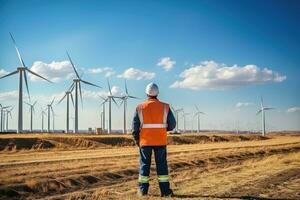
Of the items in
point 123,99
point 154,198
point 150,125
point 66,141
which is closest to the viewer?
point 154,198

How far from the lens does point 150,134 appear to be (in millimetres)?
9547

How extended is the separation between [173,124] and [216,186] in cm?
208

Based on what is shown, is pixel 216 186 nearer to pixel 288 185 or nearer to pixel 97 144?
pixel 288 185

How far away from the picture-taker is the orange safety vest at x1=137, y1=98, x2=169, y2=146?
952 cm

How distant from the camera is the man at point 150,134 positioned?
9.45m

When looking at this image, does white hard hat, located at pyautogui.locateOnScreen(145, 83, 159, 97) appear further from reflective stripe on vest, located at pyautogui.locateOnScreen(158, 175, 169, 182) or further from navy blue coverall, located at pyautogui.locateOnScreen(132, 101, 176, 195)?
reflective stripe on vest, located at pyautogui.locateOnScreen(158, 175, 169, 182)

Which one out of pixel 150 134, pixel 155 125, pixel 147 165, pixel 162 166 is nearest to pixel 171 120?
pixel 155 125

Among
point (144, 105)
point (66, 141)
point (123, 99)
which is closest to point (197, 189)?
point (144, 105)

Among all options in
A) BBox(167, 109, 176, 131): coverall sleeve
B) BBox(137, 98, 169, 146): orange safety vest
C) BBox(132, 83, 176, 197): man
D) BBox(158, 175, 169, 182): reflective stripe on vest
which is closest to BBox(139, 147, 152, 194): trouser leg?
BBox(132, 83, 176, 197): man

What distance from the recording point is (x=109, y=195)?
9766mm

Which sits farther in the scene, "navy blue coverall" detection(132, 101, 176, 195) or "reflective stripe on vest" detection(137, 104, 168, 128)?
"reflective stripe on vest" detection(137, 104, 168, 128)

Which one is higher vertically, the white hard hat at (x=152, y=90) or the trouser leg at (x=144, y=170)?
the white hard hat at (x=152, y=90)

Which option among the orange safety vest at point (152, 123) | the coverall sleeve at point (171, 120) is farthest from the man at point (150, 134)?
the coverall sleeve at point (171, 120)

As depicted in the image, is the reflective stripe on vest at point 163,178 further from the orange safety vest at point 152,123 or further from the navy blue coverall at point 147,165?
the orange safety vest at point 152,123
